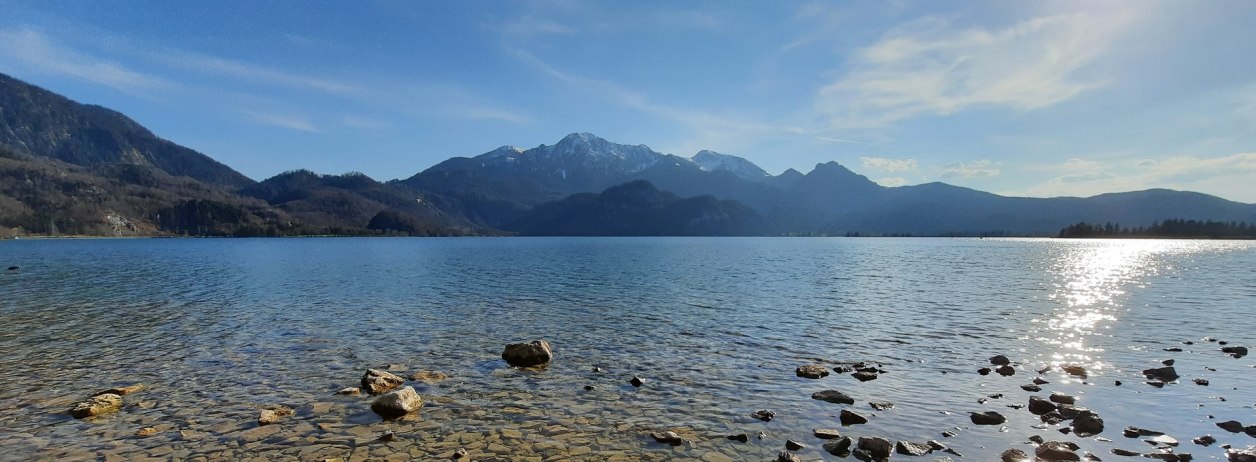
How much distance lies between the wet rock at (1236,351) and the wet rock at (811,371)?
21945mm

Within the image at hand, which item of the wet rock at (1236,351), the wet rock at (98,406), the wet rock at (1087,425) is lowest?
the wet rock at (98,406)

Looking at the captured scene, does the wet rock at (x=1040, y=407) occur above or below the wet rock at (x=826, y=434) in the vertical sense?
above

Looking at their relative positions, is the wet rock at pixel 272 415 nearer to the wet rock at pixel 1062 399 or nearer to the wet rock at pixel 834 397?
the wet rock at pixel 834 397

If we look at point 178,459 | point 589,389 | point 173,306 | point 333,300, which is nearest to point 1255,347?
point 589,389

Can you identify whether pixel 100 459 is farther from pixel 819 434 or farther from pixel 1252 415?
pixel 1252 415

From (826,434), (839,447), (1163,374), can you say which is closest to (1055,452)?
(839,447)

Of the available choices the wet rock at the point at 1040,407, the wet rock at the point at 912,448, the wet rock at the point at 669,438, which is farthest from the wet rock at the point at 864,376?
the wet rock at the point at 669,438

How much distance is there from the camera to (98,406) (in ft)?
60.6

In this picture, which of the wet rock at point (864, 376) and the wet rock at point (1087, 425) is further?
the wet rock at point (864, 376)

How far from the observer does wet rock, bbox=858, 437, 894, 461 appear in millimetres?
15250

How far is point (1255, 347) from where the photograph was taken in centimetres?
3000

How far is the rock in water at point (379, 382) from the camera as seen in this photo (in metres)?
21.0

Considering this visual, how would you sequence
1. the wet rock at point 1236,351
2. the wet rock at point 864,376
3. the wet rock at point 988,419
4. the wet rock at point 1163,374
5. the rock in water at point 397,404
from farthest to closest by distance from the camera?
1. the wet rock at point 1236,351
2. the wet rock at point 864,376
3. the wet rock at point 1163,374
4. the rock in water at point 397,404
5. the wet rock at point 988,419

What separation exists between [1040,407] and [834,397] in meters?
6.60
